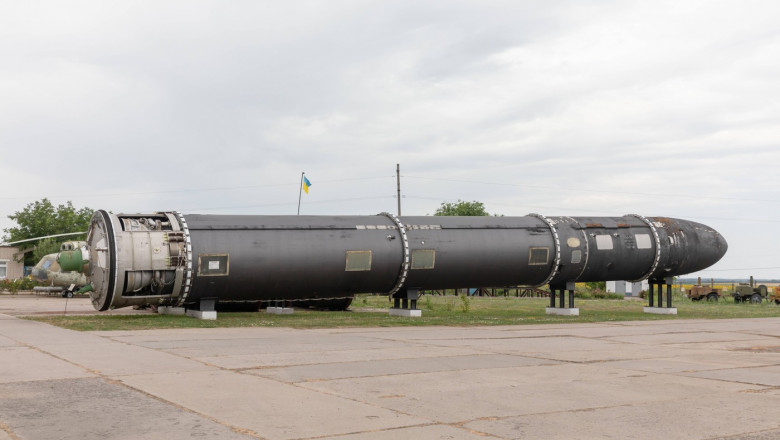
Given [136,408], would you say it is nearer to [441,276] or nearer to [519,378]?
[519,378]

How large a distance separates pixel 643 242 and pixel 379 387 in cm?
1848

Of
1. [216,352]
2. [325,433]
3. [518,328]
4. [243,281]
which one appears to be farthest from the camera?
[243,281]

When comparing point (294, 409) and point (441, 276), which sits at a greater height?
point (441, 276)

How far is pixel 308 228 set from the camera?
21.2 metres

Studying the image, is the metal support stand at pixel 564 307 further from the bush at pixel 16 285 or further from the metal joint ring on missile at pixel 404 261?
the bush at pixel 16 285

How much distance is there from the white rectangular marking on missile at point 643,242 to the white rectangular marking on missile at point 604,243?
1.08 m

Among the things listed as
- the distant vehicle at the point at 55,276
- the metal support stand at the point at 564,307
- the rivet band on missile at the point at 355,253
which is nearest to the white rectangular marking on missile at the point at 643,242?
the rivet band on missile at the point at 355,253

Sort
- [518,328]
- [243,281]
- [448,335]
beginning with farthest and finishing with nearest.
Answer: [243,281] → [518,328] → [448,335]

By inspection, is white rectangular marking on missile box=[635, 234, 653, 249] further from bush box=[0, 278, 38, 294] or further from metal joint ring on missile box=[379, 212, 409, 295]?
bush box=[0, 278, 38, 294]

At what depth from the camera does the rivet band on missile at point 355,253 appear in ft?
63.7

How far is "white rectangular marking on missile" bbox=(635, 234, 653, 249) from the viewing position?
25.4m

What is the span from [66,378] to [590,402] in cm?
662

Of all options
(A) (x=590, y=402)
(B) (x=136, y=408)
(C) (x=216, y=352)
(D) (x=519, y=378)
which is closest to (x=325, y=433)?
(B) (x=136, y=408)

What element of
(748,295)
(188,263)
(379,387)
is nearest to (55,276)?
(188,263)
